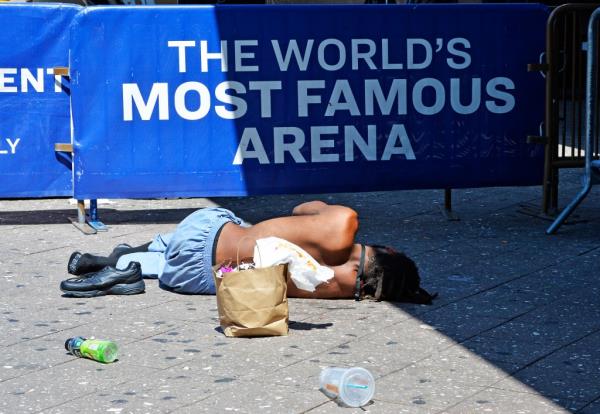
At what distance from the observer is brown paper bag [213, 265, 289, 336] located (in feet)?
19.4

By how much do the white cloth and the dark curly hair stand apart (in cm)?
47

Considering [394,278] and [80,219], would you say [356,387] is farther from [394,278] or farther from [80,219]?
[80,219]

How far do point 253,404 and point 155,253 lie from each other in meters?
2.72

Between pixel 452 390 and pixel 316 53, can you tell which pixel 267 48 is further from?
pixel 452 390

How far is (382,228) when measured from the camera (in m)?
9.17

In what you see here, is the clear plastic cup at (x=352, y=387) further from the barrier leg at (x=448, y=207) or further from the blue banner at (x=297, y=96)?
the barrier leg at (x=448, y=207)

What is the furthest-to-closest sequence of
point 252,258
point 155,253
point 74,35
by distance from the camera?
point 74,35
point 155,253
point 252,258

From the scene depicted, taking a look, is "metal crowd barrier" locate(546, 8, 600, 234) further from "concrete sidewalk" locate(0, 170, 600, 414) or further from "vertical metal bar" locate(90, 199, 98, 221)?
"vertical metal bar" locate(90, 199, 98, 221)

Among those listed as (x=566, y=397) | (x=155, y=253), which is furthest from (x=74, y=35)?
(x=566, y=397)

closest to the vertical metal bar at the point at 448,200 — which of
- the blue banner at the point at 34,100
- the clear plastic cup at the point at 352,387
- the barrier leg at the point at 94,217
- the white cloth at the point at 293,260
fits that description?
the barrier leg at the point at 94,217

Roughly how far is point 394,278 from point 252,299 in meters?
1.07

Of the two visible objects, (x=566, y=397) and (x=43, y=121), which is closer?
(x=566, y=397)

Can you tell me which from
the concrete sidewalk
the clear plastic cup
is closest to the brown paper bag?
the concrete sidewalk

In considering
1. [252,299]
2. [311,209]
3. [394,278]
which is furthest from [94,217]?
[252,299]
